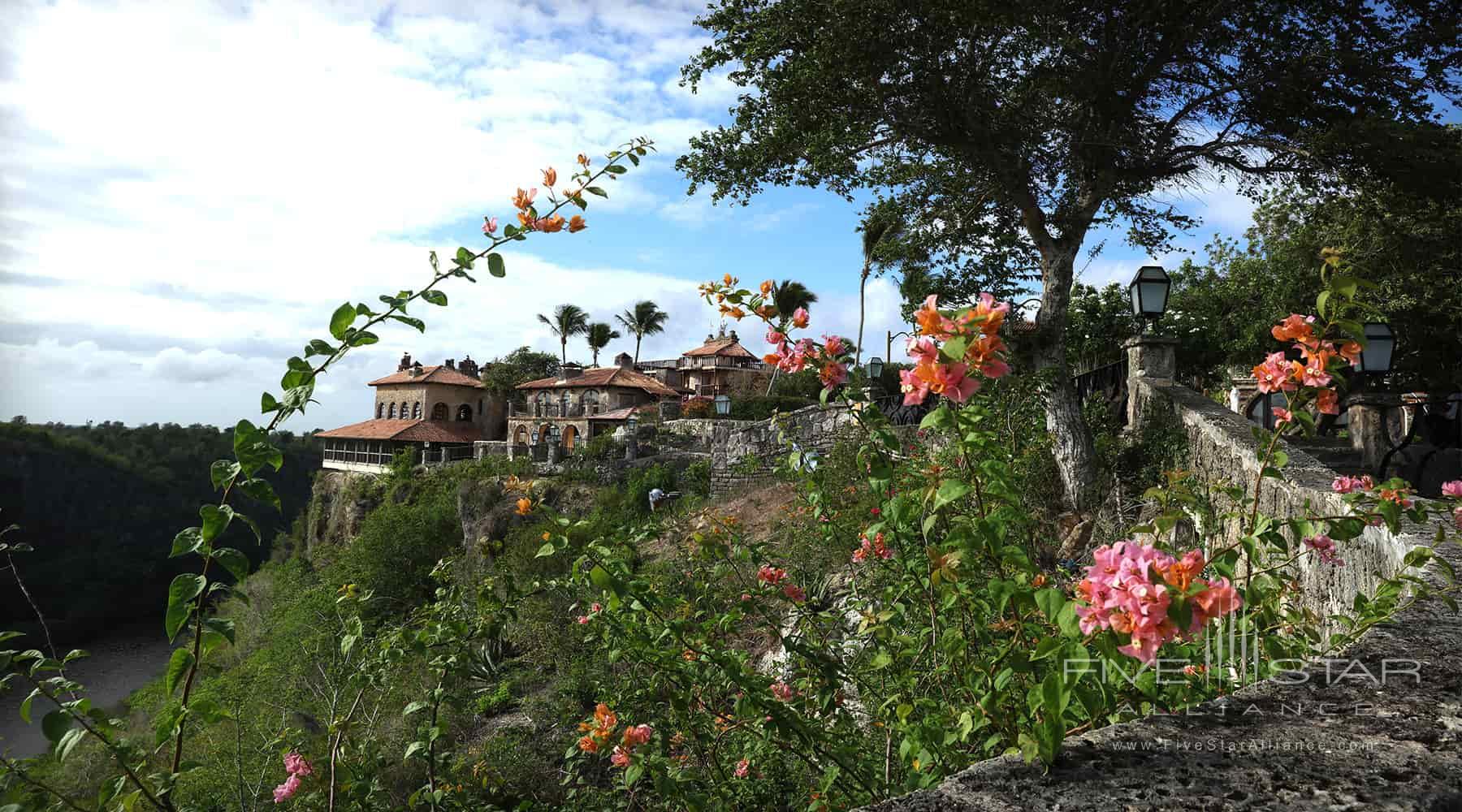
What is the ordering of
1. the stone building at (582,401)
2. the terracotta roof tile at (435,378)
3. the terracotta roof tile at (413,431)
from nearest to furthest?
the stone building at (582,401), the terracotta roof tile at (413,431), the terracotta roof tile at (435,378)

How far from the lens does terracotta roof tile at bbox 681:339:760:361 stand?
143 ft

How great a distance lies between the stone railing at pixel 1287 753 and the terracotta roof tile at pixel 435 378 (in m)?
42.3

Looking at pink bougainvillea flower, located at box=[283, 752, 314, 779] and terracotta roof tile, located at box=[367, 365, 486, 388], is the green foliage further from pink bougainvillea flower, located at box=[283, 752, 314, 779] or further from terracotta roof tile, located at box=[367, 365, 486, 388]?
pink bougainvillea flower, located at box=[283, 752, 314, 779]

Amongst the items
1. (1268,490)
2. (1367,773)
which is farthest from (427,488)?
(1367,773)

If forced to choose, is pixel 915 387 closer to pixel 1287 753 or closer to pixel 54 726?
pixel 1287 753

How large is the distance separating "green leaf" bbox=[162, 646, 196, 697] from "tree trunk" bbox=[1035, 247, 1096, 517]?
7.66 meters

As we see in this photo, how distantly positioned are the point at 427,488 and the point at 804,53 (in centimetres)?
2447

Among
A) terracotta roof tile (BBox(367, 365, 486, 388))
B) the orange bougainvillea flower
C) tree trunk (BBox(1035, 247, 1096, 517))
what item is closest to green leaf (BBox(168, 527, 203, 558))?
the orange bougainvillea flower

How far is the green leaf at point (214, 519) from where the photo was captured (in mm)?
1551

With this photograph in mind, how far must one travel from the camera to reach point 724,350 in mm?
43688

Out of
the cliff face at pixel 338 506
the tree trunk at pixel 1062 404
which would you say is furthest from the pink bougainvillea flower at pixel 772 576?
the cliff face at pixel 338 506

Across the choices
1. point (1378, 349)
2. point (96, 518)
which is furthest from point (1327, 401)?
point (96, 518)

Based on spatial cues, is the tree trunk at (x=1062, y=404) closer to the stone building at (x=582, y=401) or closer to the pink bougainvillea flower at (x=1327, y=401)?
Result: the pink bougainvillea flower at (x=1327, y=401)

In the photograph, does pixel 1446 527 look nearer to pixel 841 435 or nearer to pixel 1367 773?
pixel 1367 773
